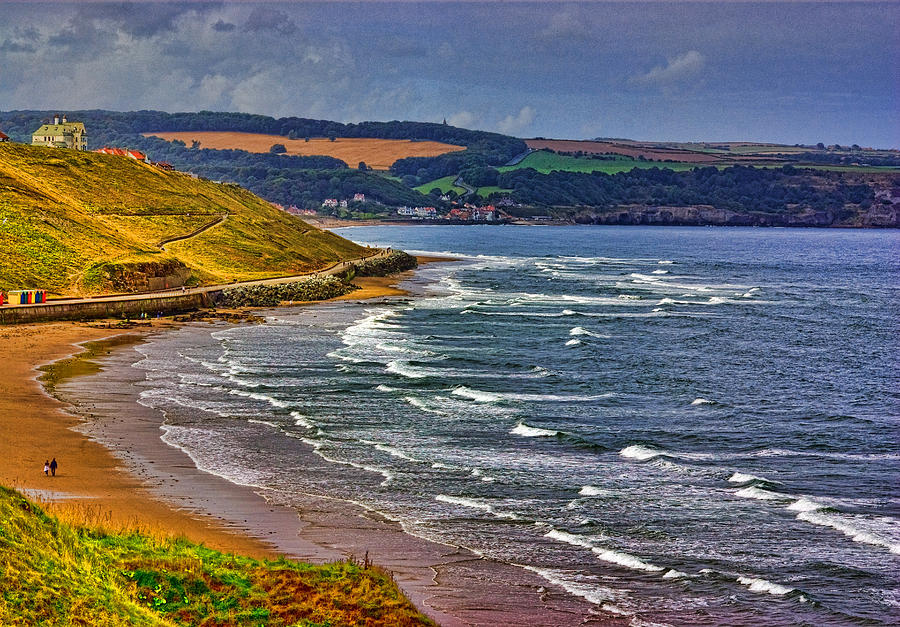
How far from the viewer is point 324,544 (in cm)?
2977

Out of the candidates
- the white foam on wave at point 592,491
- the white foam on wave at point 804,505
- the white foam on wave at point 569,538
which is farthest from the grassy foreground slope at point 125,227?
the white foam on wave at point 804,505

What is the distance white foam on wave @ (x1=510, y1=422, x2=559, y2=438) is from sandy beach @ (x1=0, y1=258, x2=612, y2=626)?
9.31 metres

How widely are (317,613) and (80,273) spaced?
74.6 metres

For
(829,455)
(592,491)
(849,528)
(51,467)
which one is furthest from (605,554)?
(51,467)

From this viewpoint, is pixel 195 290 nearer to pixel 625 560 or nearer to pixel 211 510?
pixel 211 510

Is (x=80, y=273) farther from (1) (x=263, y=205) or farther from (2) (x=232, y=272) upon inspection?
(1) (x=263, y=205)

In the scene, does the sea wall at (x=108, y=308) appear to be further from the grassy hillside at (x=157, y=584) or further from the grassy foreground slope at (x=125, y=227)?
the grassy hillside at (x=157, y=584)

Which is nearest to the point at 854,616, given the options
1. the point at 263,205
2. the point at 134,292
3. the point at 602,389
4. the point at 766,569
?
the point at 766,569

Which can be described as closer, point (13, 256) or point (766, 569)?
point (766, 569)

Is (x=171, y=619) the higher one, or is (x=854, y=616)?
(x=171, y=619)

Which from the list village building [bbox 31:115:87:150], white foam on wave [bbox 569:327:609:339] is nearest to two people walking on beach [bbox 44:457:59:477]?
white foam on wave [bbox 569:327:609:339]

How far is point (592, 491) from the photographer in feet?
118

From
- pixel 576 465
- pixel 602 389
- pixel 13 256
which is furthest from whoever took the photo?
pixel 13 256

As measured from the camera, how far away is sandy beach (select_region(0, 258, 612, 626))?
26125mm
